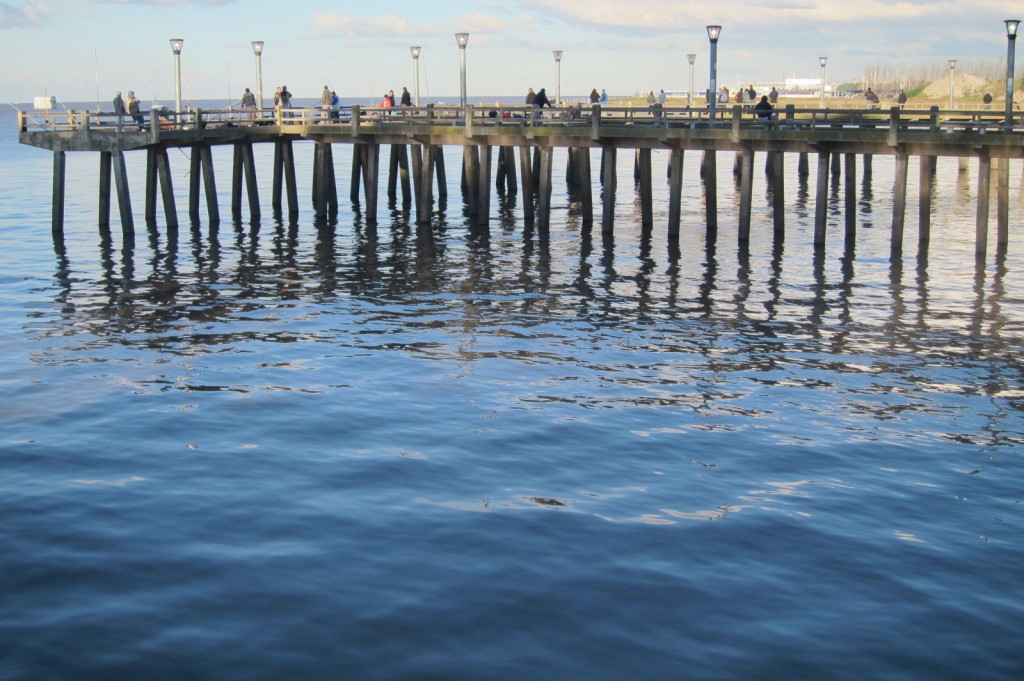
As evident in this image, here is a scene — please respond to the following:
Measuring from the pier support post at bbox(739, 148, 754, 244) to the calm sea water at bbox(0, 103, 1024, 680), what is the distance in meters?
4.28

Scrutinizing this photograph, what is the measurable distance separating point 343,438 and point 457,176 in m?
57.1

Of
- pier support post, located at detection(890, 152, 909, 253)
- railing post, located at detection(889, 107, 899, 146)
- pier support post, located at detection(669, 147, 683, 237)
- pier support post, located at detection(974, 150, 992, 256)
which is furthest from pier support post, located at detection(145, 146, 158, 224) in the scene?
pier support post, located at detection(974, 150, 992, 256)

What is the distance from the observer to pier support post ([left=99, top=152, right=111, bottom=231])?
36781mm

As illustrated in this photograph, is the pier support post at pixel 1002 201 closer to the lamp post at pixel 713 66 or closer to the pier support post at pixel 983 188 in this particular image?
the pier support post at pixel 983 188

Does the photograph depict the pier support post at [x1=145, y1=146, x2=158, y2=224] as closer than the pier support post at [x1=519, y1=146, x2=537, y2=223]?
Yes

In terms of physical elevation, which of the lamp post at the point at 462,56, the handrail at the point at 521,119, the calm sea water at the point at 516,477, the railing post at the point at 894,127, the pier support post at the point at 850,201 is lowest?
the calm sea water at the point at 516,477

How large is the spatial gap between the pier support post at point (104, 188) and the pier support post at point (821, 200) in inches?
840

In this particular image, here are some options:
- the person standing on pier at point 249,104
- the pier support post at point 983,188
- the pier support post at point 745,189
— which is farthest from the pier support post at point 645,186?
the person standing on pier at point 249,104

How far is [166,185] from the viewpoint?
123 feet

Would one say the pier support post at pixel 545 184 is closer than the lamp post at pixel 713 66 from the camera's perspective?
No

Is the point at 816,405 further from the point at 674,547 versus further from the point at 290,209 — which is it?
the point at 290,209

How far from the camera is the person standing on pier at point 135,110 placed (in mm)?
35969

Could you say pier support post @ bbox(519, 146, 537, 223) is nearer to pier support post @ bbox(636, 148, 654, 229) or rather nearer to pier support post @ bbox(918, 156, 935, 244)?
pier support post @ bbox(636, 148, 654, 229)

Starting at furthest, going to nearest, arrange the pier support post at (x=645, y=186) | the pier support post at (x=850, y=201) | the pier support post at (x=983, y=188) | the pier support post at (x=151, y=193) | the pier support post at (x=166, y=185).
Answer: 1. the pier support post at (x=151, y=193)
2. the pier support post at (x=166, y=185)
3. the pier support post at (x=645, y=186)
4. the pier support post at (x=850, y=201)
5. the pier support post at (x=983, y=188)
